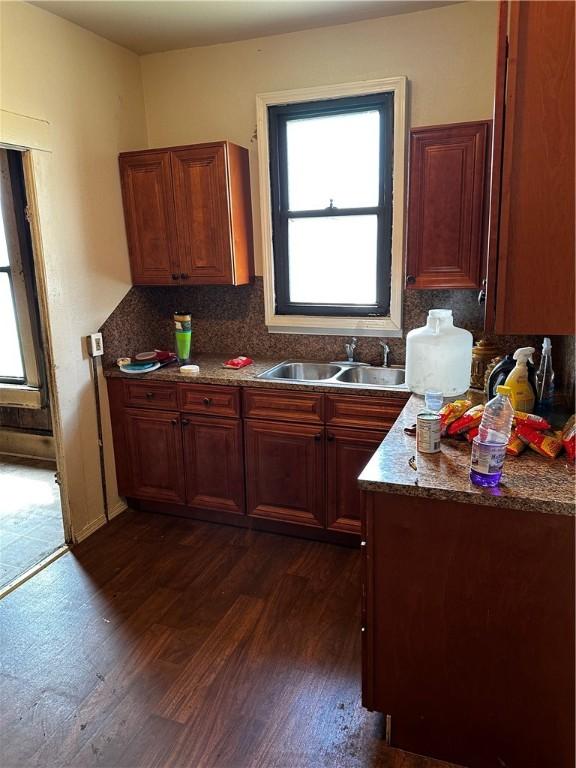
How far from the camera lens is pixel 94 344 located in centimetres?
288

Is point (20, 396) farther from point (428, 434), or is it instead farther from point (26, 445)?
point (428, 434)

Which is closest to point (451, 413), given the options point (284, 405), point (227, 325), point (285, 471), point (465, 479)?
point (465, 479)

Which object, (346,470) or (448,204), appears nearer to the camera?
(448,204)

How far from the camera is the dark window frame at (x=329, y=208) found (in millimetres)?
2738

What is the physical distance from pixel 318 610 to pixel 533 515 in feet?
3.97

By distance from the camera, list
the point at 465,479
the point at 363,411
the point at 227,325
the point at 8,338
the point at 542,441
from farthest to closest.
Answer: the point at 8,338
the point at 227,325
the point at 363,411
the point at 542,441
the point at 465,479

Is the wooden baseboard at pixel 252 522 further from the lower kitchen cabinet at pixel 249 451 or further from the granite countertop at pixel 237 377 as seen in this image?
the granite countertop at pixel 237 377

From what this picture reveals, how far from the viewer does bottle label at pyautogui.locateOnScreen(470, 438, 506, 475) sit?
4.45 ft

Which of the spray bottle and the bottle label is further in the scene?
the spray bottle

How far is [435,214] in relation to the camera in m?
2.40

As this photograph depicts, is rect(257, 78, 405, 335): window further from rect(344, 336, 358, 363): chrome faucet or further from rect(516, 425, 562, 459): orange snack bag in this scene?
rect(516, 425, 562, 459): orange snack bag

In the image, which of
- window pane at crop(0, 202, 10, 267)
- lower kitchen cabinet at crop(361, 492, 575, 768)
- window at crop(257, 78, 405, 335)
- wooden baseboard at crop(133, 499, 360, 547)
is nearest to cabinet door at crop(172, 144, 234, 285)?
window at crop(257, 78, 405, 335)

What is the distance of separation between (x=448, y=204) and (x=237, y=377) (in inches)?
51.0

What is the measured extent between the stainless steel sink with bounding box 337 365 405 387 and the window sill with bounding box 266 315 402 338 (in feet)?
0.65
